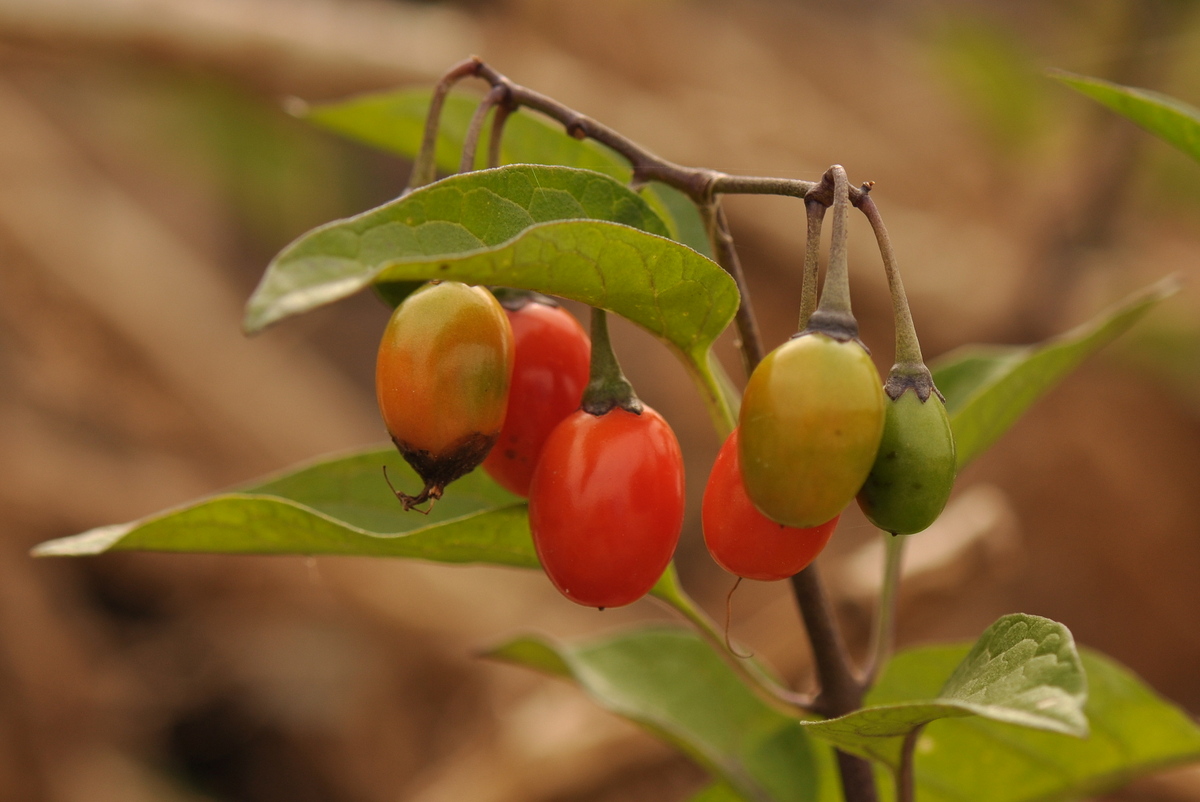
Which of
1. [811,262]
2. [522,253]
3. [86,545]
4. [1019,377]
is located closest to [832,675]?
[1019,377]

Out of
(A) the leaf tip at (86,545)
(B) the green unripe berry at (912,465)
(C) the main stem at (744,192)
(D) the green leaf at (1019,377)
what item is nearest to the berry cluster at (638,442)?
(B) the green unripe berry at (912,465)

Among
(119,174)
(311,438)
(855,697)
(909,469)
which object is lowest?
(311,438)

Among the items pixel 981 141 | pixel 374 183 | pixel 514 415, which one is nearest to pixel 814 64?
pixel 981 141

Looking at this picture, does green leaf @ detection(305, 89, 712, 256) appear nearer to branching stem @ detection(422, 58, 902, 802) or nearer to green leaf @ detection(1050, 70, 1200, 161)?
branching stem @ detection(422, 58, 902, 802)

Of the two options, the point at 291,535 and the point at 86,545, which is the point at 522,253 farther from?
the point at 86,545

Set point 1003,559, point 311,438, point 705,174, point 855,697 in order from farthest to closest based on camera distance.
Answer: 1. point 311,438
2. point 1003,559
3. point 855,697
4. point 705,174

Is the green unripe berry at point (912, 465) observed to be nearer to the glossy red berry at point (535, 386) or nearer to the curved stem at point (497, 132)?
the glossy red berry at point (535, 386)

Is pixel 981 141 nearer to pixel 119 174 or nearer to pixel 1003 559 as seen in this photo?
pixel 1003 559
